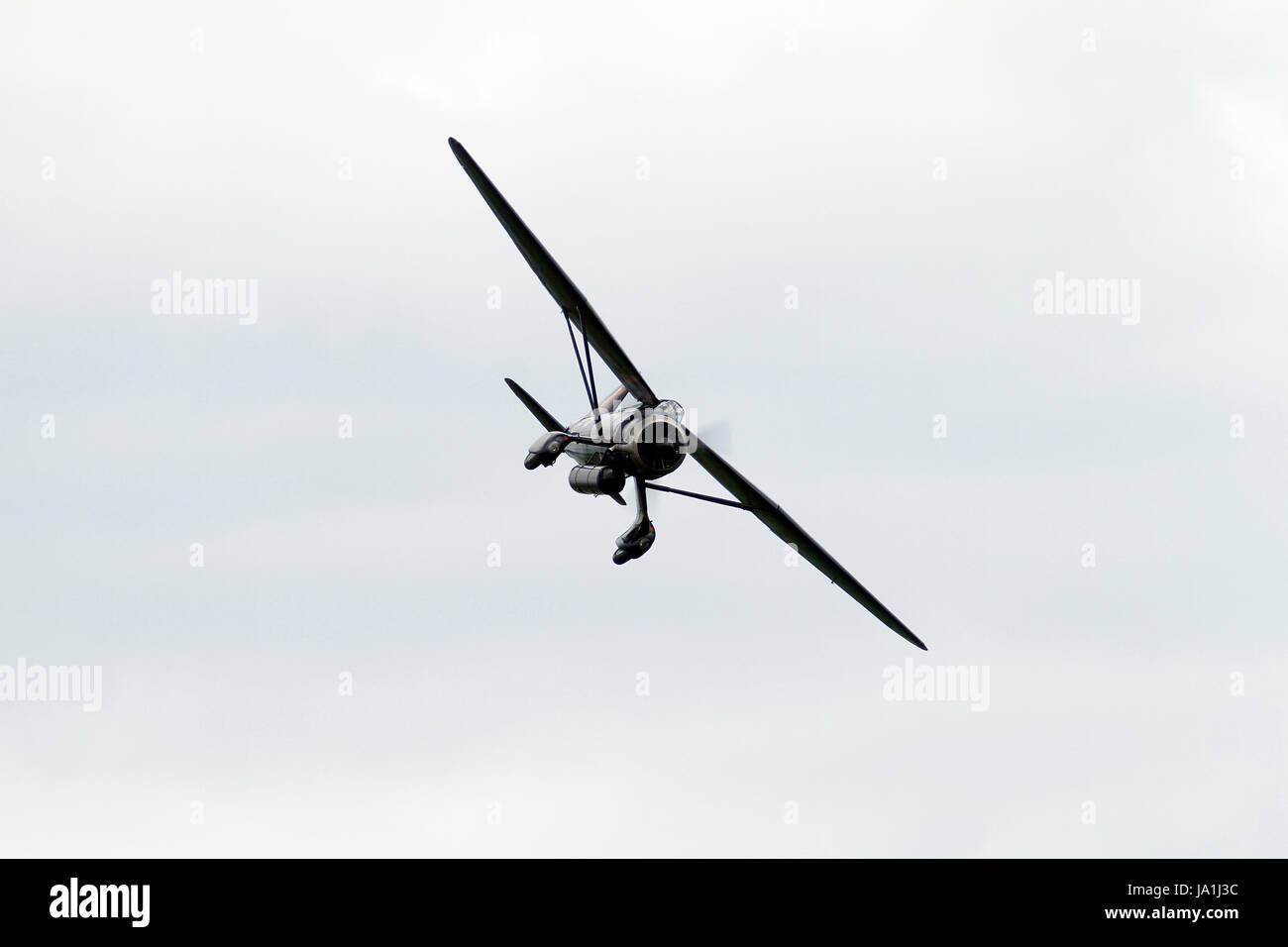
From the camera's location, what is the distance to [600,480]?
221ft

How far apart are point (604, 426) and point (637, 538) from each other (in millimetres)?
3399

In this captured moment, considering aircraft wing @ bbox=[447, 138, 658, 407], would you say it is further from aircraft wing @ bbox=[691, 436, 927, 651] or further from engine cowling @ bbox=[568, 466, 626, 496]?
aircraft wing @ bbox=[691, 436, 927, 651]

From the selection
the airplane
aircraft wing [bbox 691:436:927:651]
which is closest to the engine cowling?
the airplane

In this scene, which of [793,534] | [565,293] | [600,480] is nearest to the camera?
[600,480]

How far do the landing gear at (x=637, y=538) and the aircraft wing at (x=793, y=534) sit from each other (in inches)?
221

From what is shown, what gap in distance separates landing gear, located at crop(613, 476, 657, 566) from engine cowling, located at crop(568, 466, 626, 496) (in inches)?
25.3

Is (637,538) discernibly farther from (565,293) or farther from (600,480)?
(565,293)

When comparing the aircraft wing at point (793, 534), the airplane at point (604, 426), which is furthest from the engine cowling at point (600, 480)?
the aircraft wing at point (793, 534)

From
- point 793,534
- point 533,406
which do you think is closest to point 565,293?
point 533,406

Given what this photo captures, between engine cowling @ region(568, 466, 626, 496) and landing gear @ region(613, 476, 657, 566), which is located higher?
engine cowling @ region(568, 466, 626, 496)

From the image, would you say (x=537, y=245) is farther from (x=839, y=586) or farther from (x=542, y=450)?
(x=839, y=586)

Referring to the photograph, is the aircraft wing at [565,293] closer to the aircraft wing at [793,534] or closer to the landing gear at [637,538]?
the landing gear at [637,538]

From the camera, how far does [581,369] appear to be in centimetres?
6844

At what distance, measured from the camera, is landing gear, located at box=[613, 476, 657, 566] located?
6825 centimetres
